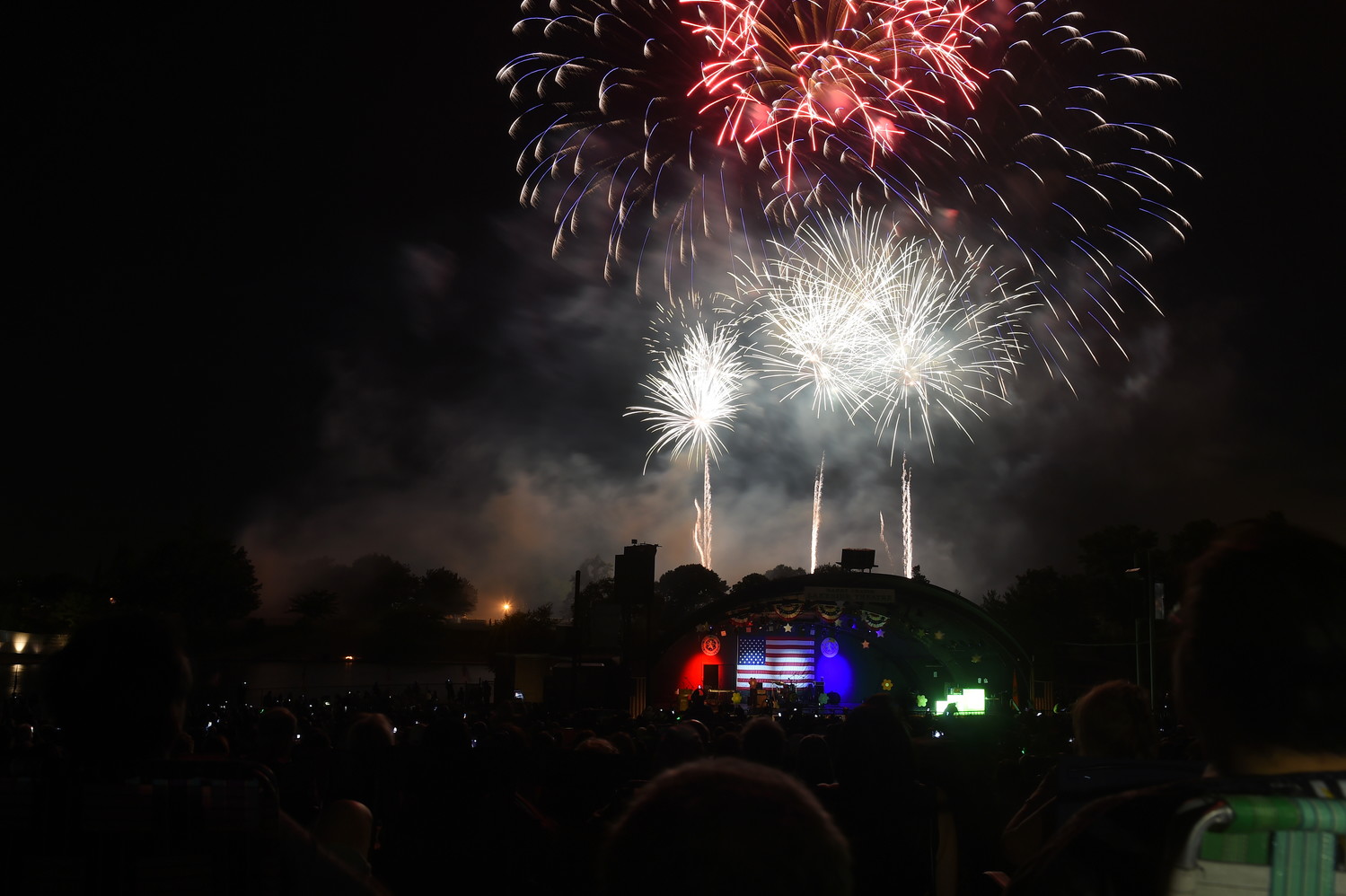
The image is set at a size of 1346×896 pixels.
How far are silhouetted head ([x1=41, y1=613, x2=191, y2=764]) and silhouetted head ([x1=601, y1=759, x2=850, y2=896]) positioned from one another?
4.69 ft

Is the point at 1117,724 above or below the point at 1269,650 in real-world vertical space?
below

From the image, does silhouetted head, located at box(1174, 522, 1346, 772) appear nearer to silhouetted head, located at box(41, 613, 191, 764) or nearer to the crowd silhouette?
the crowd silhouette

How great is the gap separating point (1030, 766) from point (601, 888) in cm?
994

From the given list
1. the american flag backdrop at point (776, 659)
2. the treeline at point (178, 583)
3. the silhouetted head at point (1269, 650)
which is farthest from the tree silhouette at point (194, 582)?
the silhouetted head at point (1269, 650)

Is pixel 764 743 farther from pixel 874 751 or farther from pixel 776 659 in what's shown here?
pixel 776 659

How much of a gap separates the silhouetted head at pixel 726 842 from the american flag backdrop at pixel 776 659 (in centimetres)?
3953

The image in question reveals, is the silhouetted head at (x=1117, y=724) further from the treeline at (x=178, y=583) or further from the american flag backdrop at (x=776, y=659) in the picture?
the treeline at (x=178, y=583)

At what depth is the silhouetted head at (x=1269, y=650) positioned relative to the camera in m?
1.52

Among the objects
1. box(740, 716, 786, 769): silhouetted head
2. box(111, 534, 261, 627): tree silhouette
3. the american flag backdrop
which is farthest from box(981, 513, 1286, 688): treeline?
box(111, 534, 261, 627): tree silhouette

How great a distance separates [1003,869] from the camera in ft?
26.9

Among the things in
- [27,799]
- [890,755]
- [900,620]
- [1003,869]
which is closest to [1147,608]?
[1003,869]

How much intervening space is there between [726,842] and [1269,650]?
40.8 inches

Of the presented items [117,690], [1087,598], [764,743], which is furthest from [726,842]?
[1087,598]

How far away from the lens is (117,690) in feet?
7.11
